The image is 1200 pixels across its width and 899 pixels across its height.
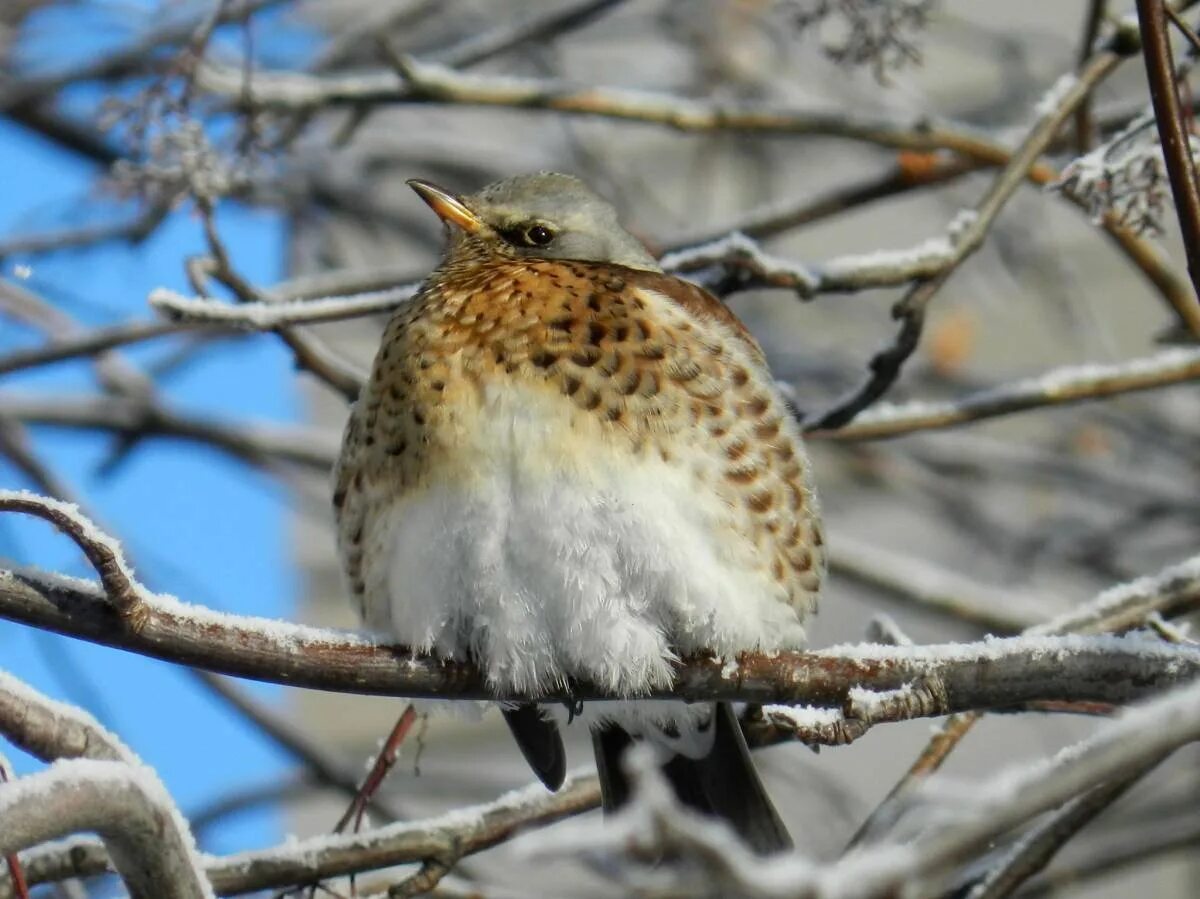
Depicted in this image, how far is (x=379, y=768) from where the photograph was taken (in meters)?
2.87

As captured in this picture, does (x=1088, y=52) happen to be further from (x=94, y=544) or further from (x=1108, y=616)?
(x=94, y=544)

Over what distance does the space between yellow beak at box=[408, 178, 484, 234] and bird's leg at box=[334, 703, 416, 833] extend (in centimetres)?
106

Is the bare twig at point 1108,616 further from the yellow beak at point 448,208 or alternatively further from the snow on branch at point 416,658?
the yellow beak at point 448,208

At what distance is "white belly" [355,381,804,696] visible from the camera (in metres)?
2.84

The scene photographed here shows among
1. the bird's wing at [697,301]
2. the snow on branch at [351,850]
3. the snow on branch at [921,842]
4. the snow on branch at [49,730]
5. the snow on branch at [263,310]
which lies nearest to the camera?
the snow on branch at [921,842]

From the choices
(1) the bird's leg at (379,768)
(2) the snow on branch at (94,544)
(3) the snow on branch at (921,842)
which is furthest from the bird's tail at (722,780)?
(3) the snow on branch at (921,842)

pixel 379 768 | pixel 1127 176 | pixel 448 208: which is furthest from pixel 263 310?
pixel 1127 176

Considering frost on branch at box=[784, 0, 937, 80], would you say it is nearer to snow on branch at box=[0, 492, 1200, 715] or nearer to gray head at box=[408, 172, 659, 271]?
gray head at box=[408, 172, 659, 271]

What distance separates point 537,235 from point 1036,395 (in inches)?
41.1

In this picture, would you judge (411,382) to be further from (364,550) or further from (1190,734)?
(1190,734)

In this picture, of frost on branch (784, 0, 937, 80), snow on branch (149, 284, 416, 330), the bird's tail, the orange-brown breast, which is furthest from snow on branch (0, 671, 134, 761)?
frost on branch (784, 0, 937, 80)

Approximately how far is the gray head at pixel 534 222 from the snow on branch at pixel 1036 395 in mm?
551

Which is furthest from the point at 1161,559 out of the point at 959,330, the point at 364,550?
the point at 364,550

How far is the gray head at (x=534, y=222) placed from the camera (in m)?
3.50
